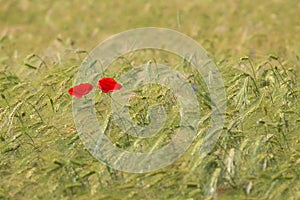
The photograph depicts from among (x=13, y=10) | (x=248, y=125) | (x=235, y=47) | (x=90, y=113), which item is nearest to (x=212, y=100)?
(x=248, y=125)

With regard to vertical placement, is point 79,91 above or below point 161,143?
above

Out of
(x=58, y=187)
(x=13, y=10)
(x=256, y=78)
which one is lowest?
(x=58, y=187)

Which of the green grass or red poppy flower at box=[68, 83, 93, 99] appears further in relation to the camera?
red poppy flower at box=[68, 83, 93, 99]

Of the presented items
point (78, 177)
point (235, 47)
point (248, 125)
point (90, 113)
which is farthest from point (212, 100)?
point (235, 47)

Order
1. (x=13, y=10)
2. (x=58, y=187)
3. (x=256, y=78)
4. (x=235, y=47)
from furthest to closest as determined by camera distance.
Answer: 1. (x=13, y=10)
2. (x=235, y=47)
3. (x=256, y=78)
4. (x=58, y=187)

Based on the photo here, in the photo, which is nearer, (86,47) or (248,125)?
(248,125)

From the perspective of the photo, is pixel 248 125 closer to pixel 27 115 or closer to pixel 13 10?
pixel 27 115

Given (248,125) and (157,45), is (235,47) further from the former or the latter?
(248,125)

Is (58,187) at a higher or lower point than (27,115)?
lower

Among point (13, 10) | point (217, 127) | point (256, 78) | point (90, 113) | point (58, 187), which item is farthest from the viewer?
point (13, 10)

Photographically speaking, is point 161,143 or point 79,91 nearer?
point 161,143

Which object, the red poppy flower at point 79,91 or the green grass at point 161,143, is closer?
the green grass at point 161,143
